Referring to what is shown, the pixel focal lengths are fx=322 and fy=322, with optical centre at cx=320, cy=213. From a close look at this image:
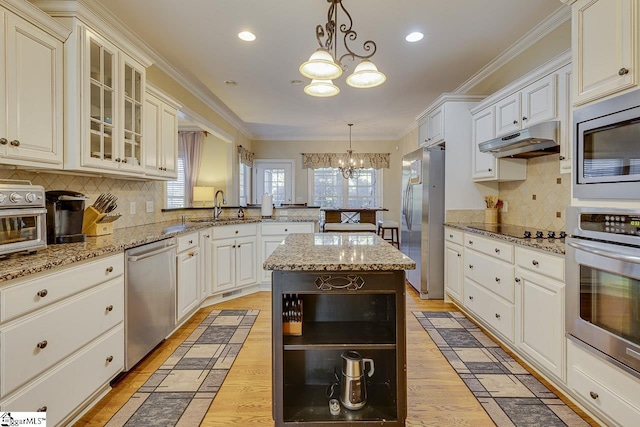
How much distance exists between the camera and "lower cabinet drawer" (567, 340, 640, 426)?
1.43 meters

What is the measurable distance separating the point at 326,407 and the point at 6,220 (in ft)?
5.68

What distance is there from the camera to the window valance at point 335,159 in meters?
7.83

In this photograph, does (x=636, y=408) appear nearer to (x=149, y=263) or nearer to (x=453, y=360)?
(x=453, y=360)

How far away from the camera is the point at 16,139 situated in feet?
5.39

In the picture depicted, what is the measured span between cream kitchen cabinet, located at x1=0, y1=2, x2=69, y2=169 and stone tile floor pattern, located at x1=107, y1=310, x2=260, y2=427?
1.46 m

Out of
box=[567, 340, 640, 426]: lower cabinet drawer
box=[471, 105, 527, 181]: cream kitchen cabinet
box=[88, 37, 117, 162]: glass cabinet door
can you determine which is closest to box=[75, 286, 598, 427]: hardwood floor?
box=[567, 340, 640, 426]: lower cabinet drawer

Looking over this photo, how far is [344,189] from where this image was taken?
8.05 m

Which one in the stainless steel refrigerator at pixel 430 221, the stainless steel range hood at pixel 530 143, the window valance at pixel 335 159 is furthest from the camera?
the window valance at pixel 335 159

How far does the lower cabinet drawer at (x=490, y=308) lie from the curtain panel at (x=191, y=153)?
221 inches

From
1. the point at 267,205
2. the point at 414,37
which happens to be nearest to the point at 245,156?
the point at 267,205

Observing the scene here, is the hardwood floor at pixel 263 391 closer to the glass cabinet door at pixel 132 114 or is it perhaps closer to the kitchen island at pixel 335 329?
the kitchen island at pixel 335 329

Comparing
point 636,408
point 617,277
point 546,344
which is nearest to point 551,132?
point 617,277

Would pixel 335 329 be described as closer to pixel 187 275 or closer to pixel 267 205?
pixel 187 275

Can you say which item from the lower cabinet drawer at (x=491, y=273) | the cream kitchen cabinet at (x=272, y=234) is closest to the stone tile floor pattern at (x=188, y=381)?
the cream kitchen cabinet at (x=272, y=234)
